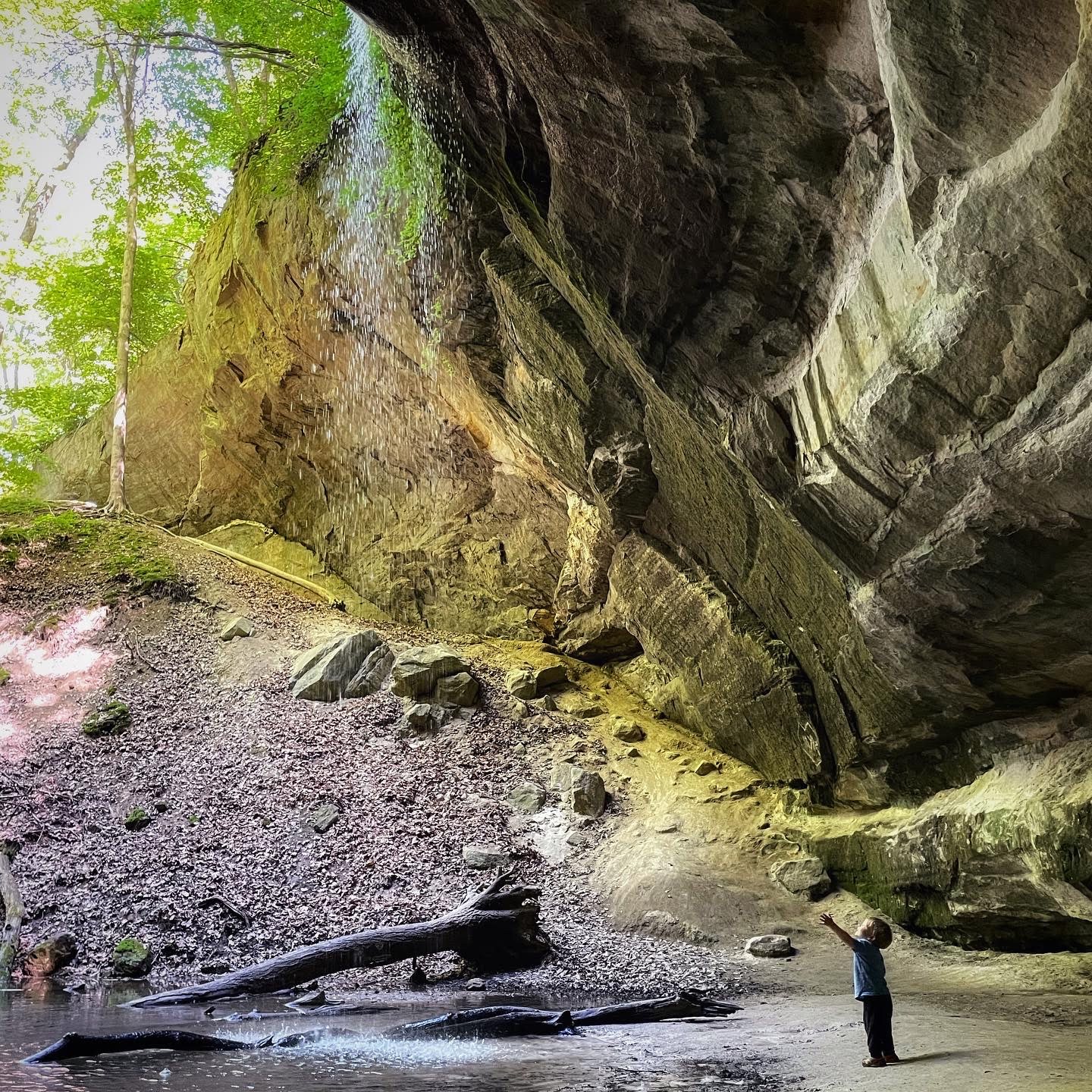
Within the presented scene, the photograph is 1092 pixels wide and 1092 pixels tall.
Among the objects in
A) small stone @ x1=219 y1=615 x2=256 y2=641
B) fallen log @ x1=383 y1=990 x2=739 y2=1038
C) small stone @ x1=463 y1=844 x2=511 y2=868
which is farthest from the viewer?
small stone @ x1=219 y1=615 x2=256 y2=641

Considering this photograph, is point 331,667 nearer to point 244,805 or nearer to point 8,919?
point 244,805

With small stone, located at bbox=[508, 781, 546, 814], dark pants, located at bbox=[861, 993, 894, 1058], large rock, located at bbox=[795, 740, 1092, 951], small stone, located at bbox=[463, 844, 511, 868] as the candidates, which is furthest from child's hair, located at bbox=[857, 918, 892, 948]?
small stone, located at bbox=[508, 781, 546, 814]

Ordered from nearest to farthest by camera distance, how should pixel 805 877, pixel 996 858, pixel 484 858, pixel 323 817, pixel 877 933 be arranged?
pixel 877 933 < pixel 996 858 < pixel 805 877 < pixel 484 858 < pixel 323 817

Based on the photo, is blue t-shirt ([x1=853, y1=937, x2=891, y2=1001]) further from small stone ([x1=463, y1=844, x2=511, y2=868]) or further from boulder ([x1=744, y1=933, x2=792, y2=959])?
small stone ([x1=463, y1=844, x2=511, y2=868])

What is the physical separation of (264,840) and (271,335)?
1366 centimetres

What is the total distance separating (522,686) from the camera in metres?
15.3

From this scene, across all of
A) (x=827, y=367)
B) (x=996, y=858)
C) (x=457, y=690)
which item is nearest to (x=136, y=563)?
(x=457, y=690)

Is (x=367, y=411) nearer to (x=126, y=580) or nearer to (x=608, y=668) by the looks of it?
(x=126, y=580)

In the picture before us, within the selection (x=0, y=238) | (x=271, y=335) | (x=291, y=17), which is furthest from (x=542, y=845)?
(x=0, y=238)

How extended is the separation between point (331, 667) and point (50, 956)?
6.56 metres

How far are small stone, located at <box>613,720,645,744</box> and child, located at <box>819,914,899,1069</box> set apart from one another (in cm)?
897

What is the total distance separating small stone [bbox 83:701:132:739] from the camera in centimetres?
1349

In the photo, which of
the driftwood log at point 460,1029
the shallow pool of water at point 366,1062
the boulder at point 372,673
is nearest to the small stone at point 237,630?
the boulder at point 372,673

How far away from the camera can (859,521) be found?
736 cm
